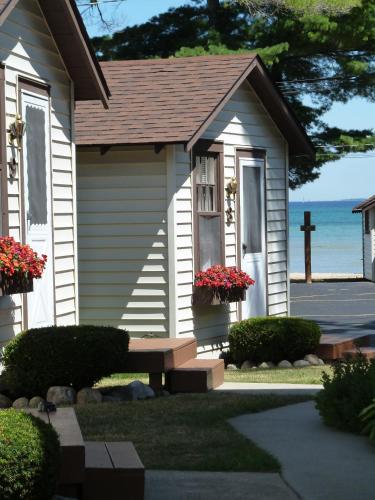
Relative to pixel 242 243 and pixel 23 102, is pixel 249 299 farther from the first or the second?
pixel 23 102

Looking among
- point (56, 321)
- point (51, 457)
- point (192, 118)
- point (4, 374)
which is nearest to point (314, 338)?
point (192, 118)

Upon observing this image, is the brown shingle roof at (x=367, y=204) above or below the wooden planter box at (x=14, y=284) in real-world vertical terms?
above

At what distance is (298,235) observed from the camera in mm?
125375

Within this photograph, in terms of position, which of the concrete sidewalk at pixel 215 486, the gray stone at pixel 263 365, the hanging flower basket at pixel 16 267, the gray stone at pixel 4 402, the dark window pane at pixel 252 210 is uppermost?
the dark window pane at pixel 252 210

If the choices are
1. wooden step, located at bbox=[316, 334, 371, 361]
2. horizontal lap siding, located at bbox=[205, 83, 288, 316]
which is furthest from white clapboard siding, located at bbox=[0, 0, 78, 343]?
wooden step, located at bbox=[316, 334, 371, 361]

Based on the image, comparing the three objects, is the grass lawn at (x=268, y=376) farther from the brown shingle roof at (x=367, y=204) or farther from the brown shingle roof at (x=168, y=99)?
the brown shingle roof at (x=367, y=204)

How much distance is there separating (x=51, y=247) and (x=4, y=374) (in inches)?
75.2

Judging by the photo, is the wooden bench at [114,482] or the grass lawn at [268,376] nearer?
the wooden bench at [114,482]

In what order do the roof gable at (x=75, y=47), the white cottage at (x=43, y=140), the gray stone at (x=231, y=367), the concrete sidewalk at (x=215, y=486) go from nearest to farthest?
the concrete sidewalk at (x=215, y=486), the white cottage at (x=43, y=140), the roof gable at (x=75, y=47), the gray stone at (x=231, y=367)

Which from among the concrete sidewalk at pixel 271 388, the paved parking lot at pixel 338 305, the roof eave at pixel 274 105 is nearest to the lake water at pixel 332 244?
the paved parking lot at pixel 338 305

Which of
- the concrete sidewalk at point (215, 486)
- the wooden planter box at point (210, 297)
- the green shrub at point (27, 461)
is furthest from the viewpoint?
the wooden planter box at point (210, 297)

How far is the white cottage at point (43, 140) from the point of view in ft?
36.4

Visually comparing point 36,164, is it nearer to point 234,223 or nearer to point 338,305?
point 234,223

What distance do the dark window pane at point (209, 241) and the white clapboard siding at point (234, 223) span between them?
0.90 feet
